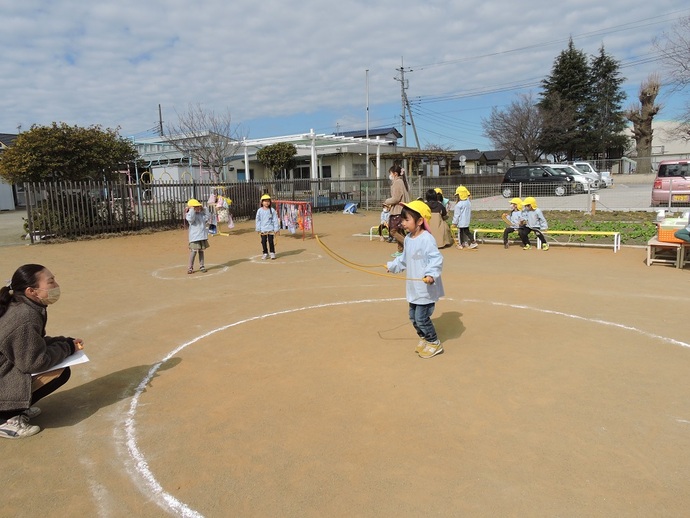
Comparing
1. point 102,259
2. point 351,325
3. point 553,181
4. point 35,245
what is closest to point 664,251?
point 351,325

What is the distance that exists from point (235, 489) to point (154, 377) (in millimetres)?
2299

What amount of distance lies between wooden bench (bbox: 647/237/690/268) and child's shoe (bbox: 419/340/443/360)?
23.0ft

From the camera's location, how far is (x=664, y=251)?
1073 cm

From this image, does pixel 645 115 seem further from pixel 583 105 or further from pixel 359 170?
pixel 359 170

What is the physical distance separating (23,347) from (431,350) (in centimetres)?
380

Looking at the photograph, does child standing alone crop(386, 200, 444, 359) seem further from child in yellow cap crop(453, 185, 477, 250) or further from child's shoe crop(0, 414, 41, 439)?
child in yellow cap crop(453, 185, 477, 250)

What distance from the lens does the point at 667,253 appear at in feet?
35.0

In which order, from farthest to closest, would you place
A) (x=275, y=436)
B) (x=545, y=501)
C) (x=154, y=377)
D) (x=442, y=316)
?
(x=442, y=316) < (x=154, y=377) < (x=275, y=436) < (x=545, y=501)

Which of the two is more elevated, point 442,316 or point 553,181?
point 553,181

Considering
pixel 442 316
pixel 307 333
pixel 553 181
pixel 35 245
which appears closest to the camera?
pixel 307 333

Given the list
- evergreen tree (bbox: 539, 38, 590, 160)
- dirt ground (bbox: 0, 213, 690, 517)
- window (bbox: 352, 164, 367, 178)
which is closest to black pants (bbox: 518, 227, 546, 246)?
dirt ground (bbox: 0, 213, 690, 517)

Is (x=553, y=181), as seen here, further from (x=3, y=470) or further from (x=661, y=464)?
(x=3, y=470)

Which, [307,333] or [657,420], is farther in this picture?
[307,333]

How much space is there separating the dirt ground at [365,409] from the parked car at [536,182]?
15351 mm
